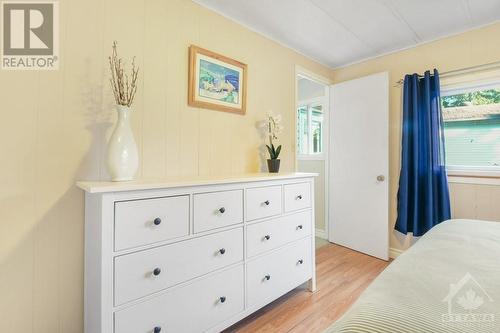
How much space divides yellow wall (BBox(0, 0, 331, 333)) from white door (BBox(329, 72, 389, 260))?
1899 mm

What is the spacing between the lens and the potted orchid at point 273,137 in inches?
89.4

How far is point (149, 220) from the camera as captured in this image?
125cm

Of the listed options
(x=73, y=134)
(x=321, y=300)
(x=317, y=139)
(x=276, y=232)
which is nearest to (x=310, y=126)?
(x=317, y=139)

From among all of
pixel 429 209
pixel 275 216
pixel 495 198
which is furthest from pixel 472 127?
pixel 275 216

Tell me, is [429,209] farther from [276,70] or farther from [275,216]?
[276,70]

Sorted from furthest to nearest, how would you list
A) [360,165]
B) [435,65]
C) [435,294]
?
1. [360,165]
2. [435,65]
3. [435,294]

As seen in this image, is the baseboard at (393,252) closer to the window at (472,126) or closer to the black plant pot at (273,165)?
the window at (472,126)

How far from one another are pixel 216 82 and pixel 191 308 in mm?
1624

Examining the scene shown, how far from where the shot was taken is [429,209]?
2475 mm

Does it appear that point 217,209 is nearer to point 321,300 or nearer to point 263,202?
point 263,202

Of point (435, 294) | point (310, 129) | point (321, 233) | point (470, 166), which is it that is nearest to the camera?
point (435, 294)

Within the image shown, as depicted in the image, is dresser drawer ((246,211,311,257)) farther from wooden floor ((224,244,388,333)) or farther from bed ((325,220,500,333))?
bed ((325,220,500,333))

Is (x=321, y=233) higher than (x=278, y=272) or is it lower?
lower

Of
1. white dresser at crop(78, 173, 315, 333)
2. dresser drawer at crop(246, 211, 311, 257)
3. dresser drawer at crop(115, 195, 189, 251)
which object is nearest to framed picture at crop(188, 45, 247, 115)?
white dresser at crop(78, 173, 315, 333)
